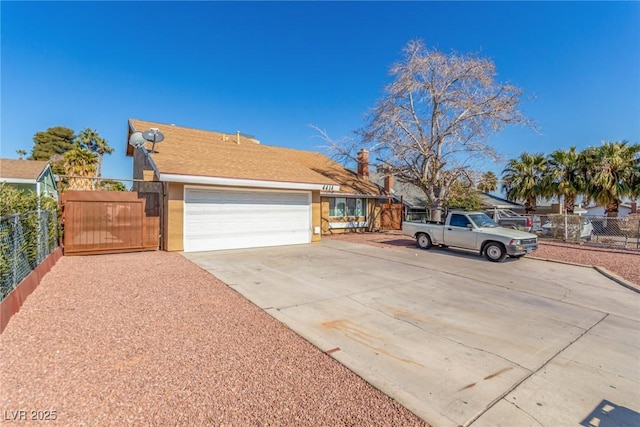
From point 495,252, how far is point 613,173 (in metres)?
18.0

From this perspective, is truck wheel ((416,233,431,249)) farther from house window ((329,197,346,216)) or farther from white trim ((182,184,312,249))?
house window ((329,197,346,216))

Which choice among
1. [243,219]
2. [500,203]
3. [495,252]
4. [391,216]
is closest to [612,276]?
[495,252]

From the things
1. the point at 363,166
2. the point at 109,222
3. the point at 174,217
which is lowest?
the point at 109,222

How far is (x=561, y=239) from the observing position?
15.8 m

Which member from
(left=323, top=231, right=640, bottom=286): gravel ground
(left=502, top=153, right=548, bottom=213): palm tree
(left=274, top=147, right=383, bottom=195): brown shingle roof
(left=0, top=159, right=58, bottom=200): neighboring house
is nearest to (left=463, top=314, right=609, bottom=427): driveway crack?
(left=323, top=231, right=640, bottom=286): gravel ground

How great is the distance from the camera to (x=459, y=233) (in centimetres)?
1122

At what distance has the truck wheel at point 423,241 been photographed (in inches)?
495

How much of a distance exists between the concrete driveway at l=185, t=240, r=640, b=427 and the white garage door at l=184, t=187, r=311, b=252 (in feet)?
8.91

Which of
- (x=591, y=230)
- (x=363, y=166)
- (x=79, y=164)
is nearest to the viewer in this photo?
(x=591, y=230)

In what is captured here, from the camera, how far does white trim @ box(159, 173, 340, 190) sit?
10.1 metres

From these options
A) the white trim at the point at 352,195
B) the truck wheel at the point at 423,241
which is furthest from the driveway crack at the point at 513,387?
Result: the white trim at the point at 352,195

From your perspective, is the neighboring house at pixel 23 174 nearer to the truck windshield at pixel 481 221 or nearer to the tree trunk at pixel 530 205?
the truck windshield at pixel 481 221

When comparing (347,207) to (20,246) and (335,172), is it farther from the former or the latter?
(20,246)

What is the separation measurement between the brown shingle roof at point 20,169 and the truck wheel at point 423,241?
64.5 ft
